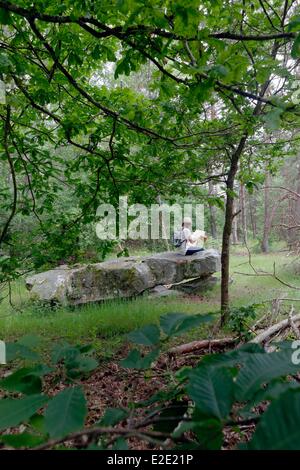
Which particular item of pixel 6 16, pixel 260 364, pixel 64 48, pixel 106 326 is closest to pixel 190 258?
pixel 106 326

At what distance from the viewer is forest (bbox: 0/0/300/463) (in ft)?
1.89

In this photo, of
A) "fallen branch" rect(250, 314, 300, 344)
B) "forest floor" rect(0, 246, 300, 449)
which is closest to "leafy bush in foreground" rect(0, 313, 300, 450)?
"forest floor" rect(0, 246, 300, 449)

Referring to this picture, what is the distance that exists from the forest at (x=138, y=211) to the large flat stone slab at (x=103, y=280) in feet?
0.10

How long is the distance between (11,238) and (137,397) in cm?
203

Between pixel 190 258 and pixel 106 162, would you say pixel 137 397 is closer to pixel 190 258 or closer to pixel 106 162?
pixel 106 162

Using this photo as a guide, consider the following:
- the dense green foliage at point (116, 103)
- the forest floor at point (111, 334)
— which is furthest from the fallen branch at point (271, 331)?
the dense green foliage at point (116, 103)

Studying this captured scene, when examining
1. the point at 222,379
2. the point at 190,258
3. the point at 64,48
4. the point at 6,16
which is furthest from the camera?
the point at 190,258

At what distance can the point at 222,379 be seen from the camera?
56cm

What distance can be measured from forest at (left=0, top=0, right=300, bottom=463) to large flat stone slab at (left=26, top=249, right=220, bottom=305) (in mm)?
30

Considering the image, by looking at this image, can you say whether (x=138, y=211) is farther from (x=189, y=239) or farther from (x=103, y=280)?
(x=189, y=239)

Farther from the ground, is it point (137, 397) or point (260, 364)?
point (260, 364)

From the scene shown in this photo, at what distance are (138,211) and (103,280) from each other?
3.36 metres

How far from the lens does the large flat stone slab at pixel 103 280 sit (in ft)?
21.6
